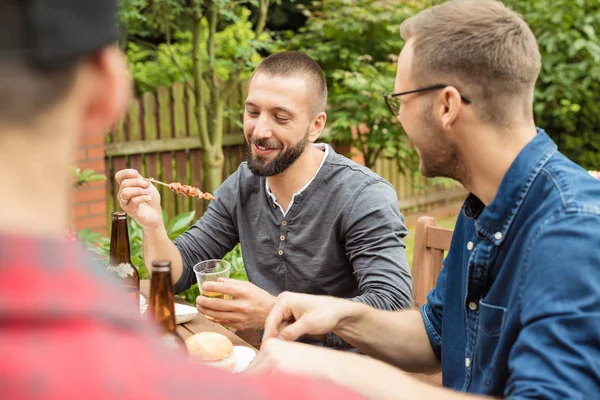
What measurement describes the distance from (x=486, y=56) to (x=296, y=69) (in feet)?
4.67

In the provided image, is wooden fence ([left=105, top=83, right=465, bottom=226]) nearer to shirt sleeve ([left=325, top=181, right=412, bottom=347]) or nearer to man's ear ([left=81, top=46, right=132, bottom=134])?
shirt sleeve ([left=325, top=181, right=412, bottom=347])

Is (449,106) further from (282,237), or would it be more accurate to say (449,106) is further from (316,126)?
(316,126)

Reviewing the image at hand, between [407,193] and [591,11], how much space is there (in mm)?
3168

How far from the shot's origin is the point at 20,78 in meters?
0.49

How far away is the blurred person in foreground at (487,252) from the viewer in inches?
49.4

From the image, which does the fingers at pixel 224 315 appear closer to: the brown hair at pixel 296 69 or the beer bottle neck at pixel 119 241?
the beer bottle neck at pixel 119 241

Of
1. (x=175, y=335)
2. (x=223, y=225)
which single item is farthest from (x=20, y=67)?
(x=223, y=225)

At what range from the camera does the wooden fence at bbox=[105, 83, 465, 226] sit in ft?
19.7

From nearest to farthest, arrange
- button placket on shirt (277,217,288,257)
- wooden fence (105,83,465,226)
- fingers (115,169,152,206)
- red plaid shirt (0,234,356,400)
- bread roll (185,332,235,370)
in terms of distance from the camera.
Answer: red plaid shirt (0,234,356,400), bread roll (185,332,235,370), fingers (115,169,152,206), button placket on shirt (277,217,288,257), wooden fence (105,83,465,226)

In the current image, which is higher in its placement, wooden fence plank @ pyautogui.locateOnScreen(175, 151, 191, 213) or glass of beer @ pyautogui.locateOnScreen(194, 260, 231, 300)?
glass of beer @ pyautogui.locateOnScreen(194, 260, 231, 300)

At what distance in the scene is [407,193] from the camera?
862 cm

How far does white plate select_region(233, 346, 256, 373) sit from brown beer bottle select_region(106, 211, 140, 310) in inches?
18.9

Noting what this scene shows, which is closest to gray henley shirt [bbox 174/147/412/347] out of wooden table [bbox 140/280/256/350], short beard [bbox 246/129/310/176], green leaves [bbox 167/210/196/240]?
short beard [bbox 246/129/310/176]

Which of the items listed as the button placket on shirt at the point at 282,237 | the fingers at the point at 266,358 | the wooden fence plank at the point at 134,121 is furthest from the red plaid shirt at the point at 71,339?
the wooden fence plank at the point at 134,121
